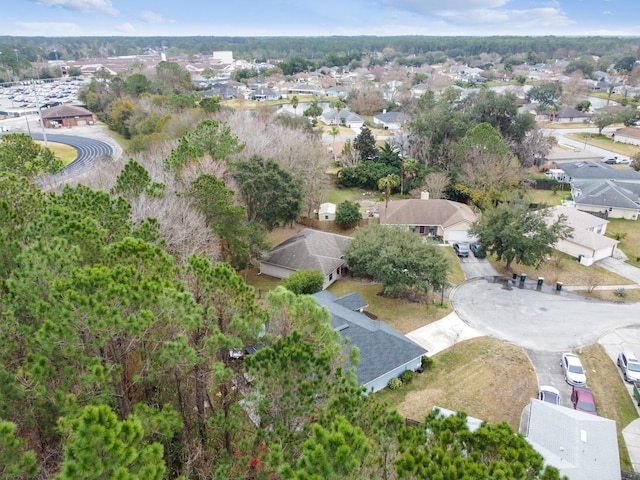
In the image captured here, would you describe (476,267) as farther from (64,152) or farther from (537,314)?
(64,152)

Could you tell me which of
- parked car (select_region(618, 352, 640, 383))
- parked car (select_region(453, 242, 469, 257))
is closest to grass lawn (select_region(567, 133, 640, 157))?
parked car (select_region(453, 242, 469, 257))

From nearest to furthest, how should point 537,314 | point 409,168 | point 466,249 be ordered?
point 537,314
point 466,249
point 409,168

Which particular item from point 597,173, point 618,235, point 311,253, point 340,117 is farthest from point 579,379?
point 340,117

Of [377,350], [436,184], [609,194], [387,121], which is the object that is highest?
[609,194]

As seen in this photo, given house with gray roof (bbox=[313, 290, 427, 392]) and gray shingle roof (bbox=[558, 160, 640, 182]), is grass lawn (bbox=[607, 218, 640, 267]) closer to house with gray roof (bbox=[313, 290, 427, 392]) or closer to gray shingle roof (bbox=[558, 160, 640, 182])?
gray shingle roof (bbox=[558, 160, 640, 182])

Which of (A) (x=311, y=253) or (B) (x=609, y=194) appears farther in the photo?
(B) (x=609, y=194)

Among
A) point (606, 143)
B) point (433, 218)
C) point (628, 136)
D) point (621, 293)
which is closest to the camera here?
point (621, 293)

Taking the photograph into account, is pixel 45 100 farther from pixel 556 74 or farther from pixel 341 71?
pixel 556 74
